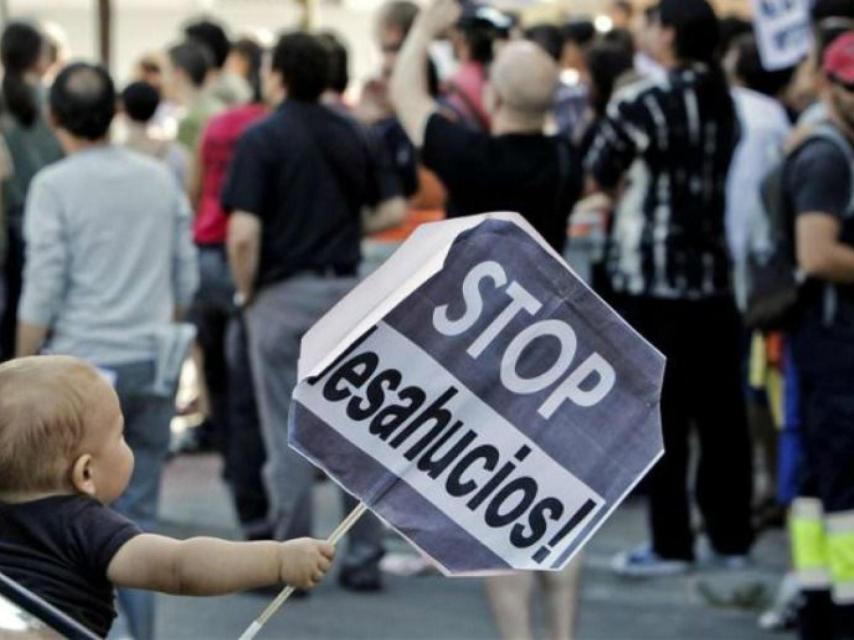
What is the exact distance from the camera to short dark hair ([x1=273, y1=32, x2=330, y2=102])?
338 inches

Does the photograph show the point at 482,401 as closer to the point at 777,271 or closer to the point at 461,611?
the point at 777,271

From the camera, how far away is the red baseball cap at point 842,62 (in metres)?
7.11

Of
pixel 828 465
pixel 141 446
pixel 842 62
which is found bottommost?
pixel 141 446

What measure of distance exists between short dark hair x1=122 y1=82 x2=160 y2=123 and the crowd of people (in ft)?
0.06

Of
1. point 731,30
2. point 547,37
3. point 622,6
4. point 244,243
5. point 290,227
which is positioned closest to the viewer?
point 244,243

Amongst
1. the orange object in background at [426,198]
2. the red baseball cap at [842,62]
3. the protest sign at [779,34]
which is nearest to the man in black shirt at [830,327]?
the red baseball cap at [842,62]

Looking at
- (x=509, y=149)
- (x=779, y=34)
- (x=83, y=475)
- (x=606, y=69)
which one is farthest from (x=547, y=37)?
(x=83, y=475)

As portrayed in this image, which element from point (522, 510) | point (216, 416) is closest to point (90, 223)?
point (522, 510)

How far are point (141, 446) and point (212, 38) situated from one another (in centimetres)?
536

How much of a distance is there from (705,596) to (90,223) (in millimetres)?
2843

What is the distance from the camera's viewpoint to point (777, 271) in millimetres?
7398

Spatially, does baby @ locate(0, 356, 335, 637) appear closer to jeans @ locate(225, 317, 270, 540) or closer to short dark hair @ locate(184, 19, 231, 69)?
jeans @ locate(225, 317, 270, 540)

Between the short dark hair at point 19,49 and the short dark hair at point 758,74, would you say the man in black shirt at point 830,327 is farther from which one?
the short dark hair at point 19,49

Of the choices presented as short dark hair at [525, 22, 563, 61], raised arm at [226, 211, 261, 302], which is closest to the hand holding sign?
raised arm at [226, 211, 261, 302]
